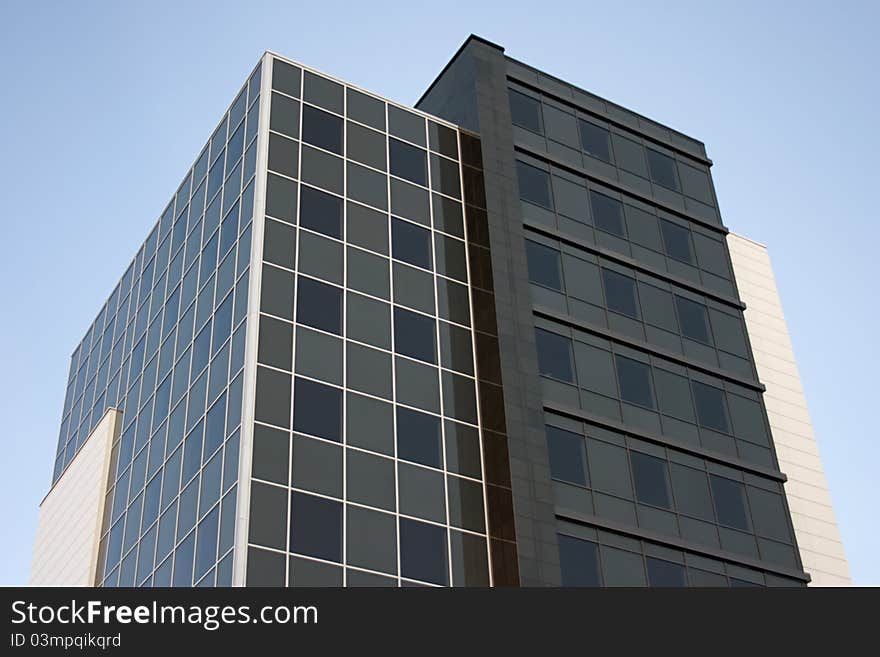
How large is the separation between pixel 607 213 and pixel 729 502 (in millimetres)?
12809

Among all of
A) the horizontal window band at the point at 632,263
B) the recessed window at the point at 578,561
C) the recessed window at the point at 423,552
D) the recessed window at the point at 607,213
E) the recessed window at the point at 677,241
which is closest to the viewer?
the recessed window at the point at 423,552

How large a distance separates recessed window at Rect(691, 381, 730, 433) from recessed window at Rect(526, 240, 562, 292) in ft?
22.4

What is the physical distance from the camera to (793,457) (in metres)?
55.5

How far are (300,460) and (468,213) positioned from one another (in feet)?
47.5

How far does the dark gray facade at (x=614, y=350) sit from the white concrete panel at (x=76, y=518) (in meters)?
16.9

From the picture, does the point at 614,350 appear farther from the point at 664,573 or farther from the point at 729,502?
the point at 664,573

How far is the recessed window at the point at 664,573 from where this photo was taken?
43375mm

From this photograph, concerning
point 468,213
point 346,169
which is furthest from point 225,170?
point 468,213

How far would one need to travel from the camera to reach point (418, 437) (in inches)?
1631

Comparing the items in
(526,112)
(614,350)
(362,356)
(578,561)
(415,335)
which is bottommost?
(578,561)

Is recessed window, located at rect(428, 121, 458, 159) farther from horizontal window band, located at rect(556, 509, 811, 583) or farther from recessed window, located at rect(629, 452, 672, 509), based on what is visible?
horizontal window band, located at rect(556, 509, 811, 583)

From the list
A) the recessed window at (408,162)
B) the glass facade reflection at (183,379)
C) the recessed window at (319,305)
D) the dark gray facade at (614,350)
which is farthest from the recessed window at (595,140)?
the recessed window at (319,305)

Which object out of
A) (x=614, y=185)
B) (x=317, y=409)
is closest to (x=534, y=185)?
(x=614, y=185)

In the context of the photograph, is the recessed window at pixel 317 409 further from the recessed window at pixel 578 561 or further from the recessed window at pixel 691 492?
the recessed window at pixel 691 492
